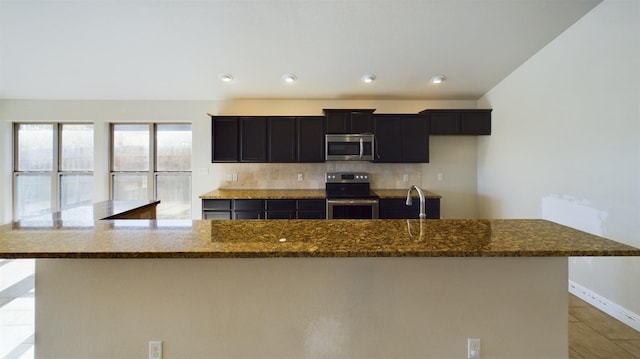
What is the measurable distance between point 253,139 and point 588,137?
3857 mm

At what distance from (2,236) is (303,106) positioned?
12.0 feet

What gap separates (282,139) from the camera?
4219mm

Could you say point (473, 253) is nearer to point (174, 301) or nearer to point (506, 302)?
point (506, 302)

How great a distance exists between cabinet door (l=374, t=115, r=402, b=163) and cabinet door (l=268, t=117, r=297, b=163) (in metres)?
1.25

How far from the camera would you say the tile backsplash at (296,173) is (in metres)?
4.56

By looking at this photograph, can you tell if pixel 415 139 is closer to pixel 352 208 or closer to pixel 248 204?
pixel 352 208

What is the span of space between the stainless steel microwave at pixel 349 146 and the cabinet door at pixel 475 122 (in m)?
1.41

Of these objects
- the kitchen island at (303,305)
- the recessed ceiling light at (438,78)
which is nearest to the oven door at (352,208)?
the recessed ceiling light at (438,78)

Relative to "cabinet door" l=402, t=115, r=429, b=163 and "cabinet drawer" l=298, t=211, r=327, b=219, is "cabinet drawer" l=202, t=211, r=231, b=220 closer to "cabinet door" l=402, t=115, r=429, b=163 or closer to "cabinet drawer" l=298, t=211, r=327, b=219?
"cabinet drawer" l=298, t=211, r=327, b=219

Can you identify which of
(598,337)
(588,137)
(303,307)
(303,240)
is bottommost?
(598,337)

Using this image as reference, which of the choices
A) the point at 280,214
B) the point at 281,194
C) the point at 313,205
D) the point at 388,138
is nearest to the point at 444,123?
the point at 388,138

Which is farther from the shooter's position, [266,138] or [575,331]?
[266,138]

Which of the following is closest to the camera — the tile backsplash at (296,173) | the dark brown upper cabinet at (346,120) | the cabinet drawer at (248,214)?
the cabinet drawer at (248,214)

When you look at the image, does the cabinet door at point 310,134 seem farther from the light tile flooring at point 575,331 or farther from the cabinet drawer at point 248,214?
the light tile flooring at point 575,331
